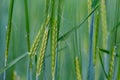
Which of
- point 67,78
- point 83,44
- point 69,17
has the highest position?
point 69,17

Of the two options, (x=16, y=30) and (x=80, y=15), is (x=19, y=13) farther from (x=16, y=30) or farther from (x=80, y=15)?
(x=80, y=15)

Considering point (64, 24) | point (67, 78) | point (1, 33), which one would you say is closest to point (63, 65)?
point (67, 78)

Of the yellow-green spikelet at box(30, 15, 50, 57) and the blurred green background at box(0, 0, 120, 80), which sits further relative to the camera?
the blurred green background at box(0, 0, 120, 80)

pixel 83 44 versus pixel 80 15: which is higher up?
pixel 80 15

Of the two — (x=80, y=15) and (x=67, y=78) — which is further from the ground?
(x=80, y=15)

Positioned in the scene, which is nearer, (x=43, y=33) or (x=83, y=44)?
(x=43, y=33)

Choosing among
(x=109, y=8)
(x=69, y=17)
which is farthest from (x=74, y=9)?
(x=109, y=8)

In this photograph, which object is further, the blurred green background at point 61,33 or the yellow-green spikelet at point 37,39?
the blurred green background at point 61,33

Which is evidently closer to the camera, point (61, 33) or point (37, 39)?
point (37, 39)

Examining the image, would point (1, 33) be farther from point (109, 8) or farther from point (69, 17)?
point (109, 8)
